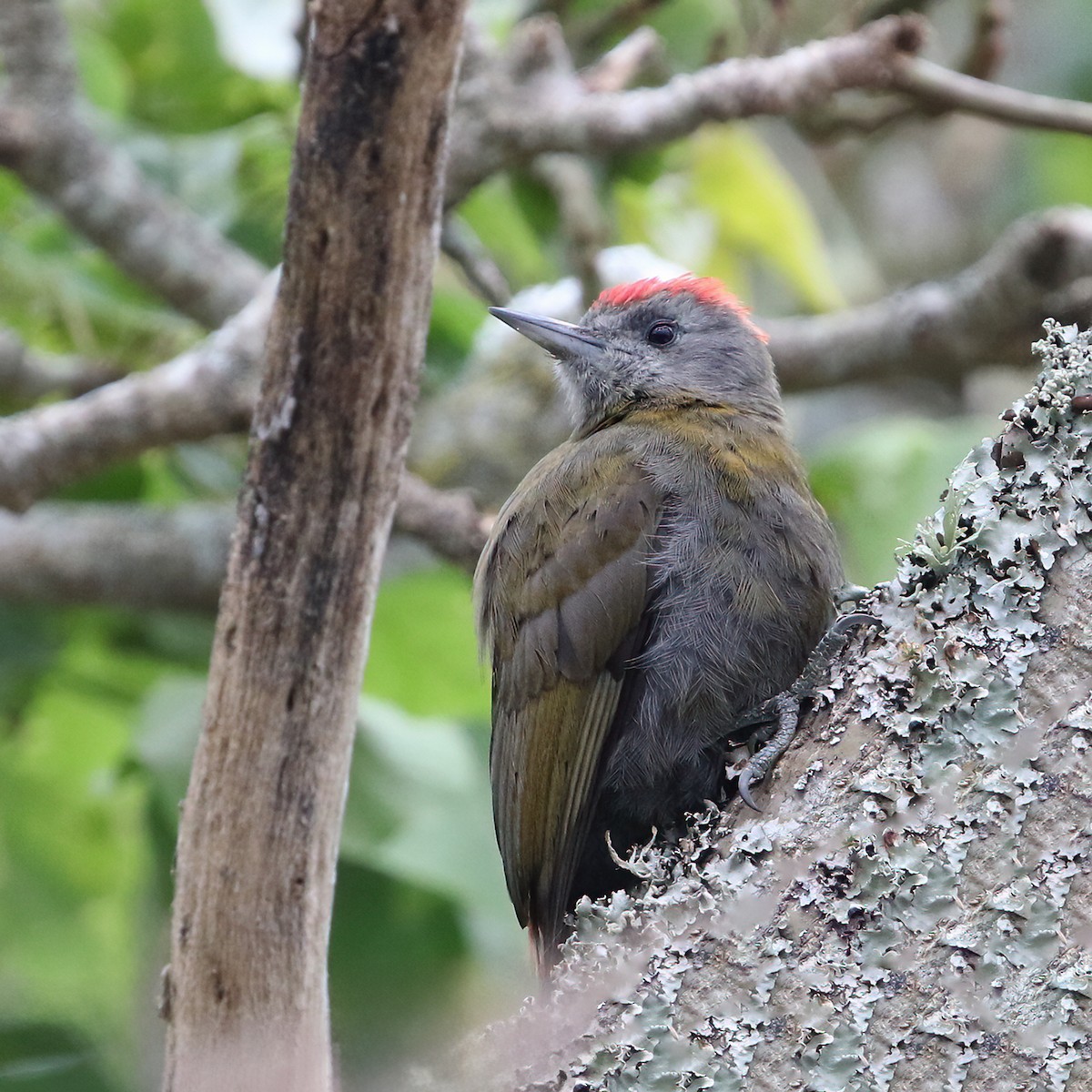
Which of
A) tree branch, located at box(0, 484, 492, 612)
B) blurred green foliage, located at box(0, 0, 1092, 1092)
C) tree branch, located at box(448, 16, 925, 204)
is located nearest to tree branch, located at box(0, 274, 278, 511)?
tree branch, located at box(0, 484, 492, 612)

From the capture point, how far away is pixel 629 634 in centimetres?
284

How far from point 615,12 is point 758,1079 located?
13.6ft

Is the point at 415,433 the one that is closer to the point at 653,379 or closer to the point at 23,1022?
the point at 653,379

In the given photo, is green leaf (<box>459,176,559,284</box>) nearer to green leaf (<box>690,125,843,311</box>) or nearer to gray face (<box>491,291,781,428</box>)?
green leaf (<box>690,125,843,311</box>)

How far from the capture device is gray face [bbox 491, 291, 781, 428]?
3488mm

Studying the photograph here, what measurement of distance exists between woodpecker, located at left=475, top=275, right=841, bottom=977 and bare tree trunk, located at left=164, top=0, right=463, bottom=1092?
46 cm

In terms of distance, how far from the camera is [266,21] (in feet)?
13.4

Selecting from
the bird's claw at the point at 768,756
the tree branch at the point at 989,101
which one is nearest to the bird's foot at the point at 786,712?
the bird's claw at the point at 768,756

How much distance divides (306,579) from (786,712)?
0.84 meters

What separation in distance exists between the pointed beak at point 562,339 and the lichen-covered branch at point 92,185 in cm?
119

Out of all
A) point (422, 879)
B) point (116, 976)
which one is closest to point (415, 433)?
point (422, 879)

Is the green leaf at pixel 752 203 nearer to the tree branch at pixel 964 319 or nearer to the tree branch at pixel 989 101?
the tree branch at pixel 964 319

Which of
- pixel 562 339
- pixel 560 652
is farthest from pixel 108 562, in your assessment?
pixel 560 652

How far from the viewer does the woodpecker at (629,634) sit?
9.05 ft
